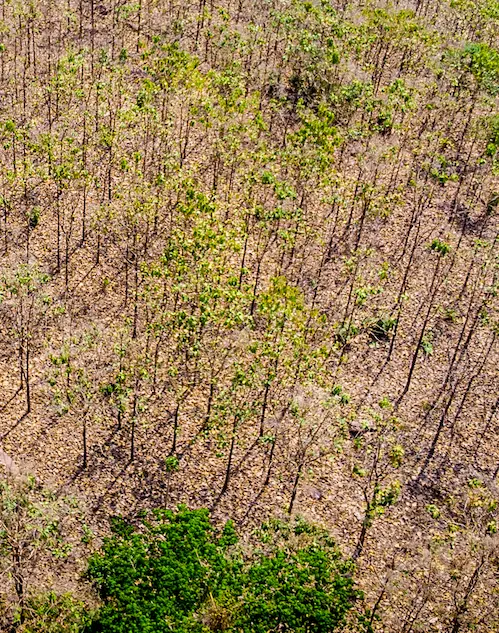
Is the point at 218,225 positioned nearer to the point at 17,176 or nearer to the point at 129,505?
the point at 17,176

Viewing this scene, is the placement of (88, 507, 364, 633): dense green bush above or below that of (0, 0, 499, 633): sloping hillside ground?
below

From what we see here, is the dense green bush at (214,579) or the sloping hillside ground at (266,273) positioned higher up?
the sloping hillside ground at (266,273)

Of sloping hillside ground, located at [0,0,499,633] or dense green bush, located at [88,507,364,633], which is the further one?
sloping hillside ground, located at [0,0,499,633]

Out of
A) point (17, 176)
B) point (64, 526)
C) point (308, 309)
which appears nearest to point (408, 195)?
point (308, 309)

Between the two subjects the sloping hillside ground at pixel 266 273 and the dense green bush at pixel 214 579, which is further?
the sloping hillside ground at pixel 266 273
